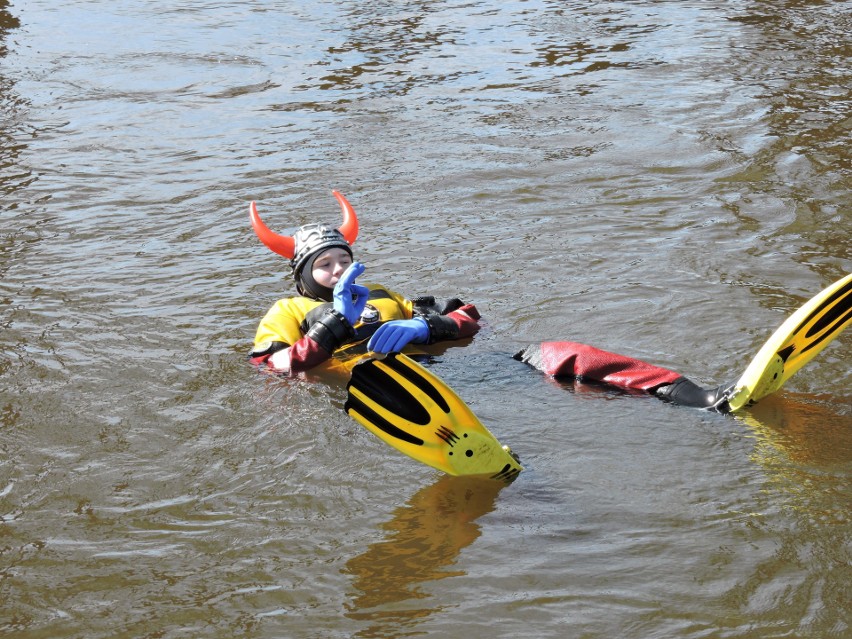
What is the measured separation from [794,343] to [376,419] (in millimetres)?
2085

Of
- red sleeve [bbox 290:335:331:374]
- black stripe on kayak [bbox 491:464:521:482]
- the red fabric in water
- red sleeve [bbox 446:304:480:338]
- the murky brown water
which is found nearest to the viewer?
the murky brown water

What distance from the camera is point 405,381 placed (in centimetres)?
458

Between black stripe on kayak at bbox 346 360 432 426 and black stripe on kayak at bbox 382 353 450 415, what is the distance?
4cm

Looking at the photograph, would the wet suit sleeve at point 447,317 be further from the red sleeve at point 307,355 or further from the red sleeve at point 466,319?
the red sleeve at point 307,355

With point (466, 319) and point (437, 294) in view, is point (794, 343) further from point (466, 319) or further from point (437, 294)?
point (437, 294)

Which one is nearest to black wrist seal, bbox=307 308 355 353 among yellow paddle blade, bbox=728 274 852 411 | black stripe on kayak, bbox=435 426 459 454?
black stripe on kayak, bbox=435 426 459 454

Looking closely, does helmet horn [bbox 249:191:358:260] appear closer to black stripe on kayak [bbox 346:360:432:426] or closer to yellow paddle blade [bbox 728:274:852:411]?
black stripe on kayak [bbox 346:360:432:426]

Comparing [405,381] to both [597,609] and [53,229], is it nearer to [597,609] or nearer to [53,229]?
[597,609]

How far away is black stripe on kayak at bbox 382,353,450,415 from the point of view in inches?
180

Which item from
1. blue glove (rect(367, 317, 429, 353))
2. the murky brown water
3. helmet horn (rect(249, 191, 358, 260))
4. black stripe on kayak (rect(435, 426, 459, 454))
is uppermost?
helmet horn (rect(249, 191, 358, 260))

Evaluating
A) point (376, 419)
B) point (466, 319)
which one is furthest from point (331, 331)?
point (376, 419)

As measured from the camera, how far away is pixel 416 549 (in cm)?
433

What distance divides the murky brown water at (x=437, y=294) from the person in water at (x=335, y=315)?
0.71 ft

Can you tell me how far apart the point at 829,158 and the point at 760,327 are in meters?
3.73
